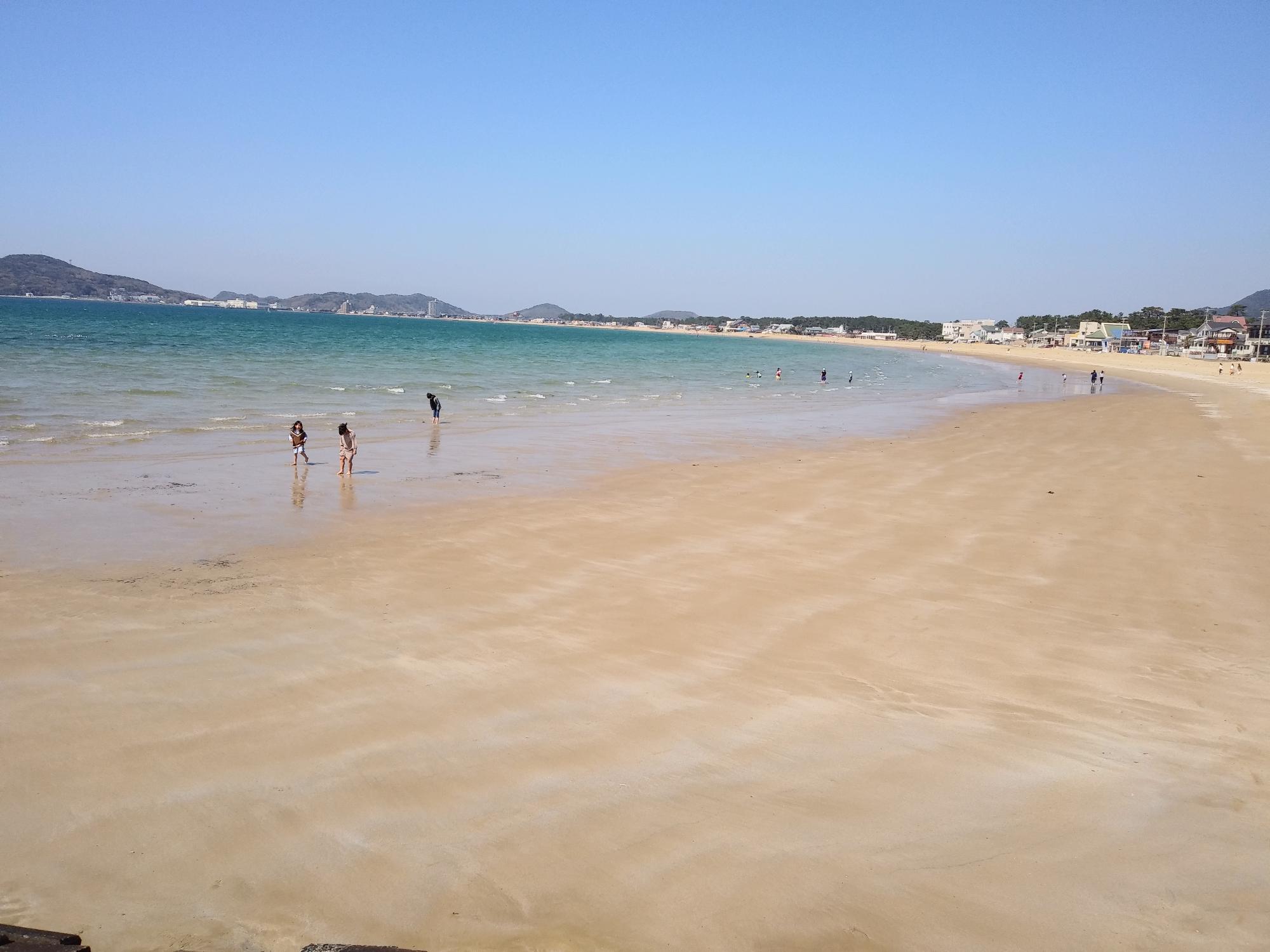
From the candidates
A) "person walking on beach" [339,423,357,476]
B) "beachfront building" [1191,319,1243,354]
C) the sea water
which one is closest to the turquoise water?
the sea water

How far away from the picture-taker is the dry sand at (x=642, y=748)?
4180 mm

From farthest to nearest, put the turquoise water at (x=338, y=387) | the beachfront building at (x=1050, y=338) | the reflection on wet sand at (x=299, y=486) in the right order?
the beachfront building at (x=1050, y=338)
the turquoise water at (x=338, y=387)
the reflection on wet sand at (x=299, y=486)

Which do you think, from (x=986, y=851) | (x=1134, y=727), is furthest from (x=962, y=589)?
(x=986, y=851)

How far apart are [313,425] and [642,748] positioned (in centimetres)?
2211

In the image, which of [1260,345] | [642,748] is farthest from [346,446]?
[1260,345]

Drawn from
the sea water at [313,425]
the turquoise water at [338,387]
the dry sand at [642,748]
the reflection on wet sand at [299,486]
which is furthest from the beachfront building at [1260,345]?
the dry sand at [642,748]

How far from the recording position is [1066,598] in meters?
9.48

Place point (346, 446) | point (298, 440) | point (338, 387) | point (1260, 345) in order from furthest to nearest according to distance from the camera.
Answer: point (1260, 345), point (338, 387), point (298, 440), point (346, 446)

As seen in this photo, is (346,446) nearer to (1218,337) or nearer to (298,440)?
(298,440)

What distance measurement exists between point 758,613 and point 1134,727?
11.4ft

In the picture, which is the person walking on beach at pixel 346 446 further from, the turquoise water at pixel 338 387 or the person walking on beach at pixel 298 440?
the turquoise water at pixel 338 387

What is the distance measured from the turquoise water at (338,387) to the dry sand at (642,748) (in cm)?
1407

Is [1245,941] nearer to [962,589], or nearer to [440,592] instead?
[962,589]

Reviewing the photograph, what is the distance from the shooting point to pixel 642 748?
5.81 metres
